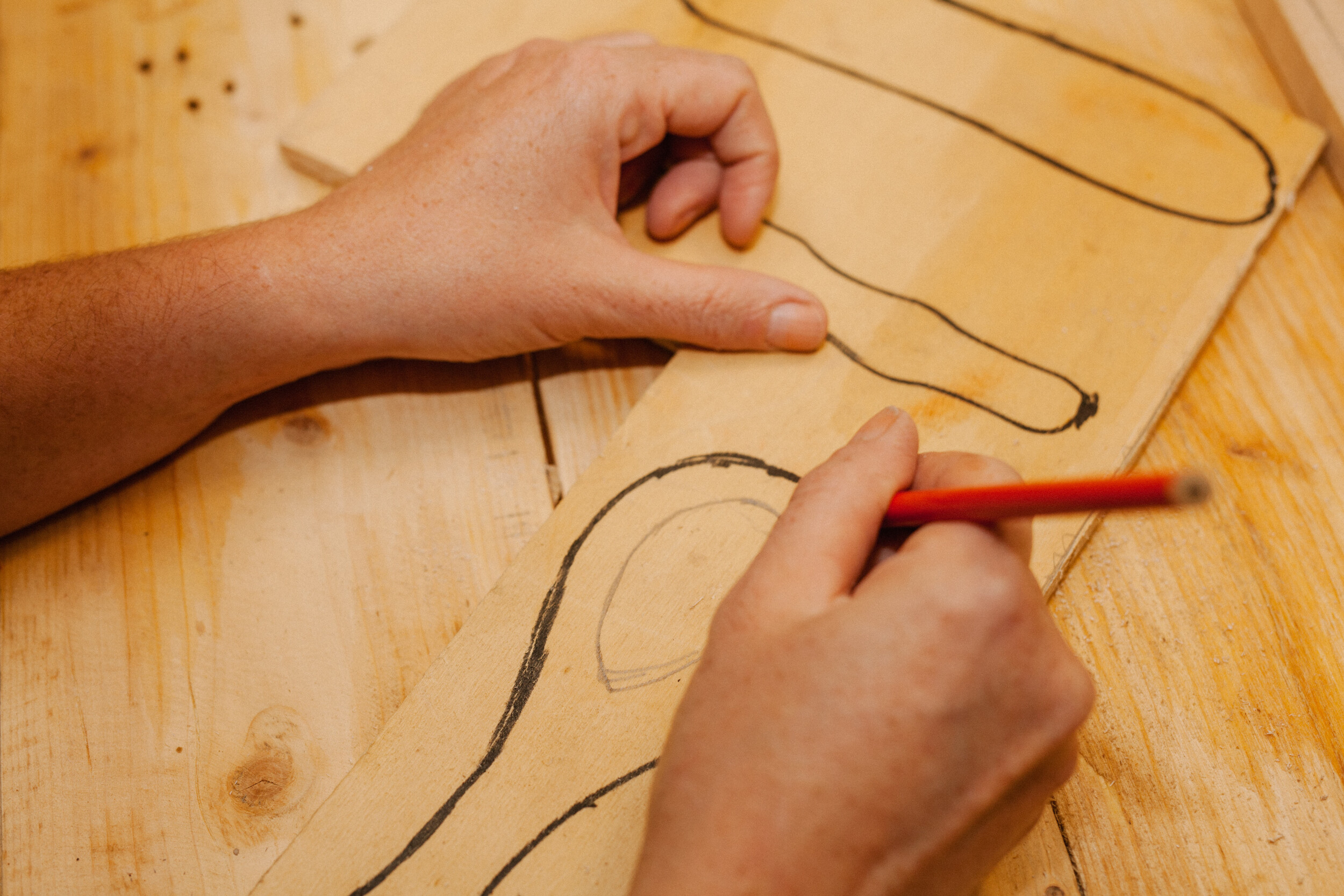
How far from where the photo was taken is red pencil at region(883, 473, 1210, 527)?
1.22 feet

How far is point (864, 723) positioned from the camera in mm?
446

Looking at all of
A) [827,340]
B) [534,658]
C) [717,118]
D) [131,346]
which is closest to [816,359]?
[827,340]

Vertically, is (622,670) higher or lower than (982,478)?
lower

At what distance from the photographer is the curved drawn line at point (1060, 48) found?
82 centimetres

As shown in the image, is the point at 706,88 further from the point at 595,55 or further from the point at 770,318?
the point at 770,318

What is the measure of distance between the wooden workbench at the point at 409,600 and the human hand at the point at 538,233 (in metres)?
0.10

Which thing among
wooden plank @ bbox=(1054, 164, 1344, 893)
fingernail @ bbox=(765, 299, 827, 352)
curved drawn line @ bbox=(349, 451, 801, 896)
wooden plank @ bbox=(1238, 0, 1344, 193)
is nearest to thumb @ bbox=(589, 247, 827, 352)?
fingernail @ bbox=(765, 299, 827, 352)

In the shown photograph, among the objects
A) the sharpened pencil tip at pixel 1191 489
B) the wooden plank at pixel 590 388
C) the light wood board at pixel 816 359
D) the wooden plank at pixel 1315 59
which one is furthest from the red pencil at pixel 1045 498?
the wooden plank at pixel 1315 59

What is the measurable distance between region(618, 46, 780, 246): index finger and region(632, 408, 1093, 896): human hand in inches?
16.0

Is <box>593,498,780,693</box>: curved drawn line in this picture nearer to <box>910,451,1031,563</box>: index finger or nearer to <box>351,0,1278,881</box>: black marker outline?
<box>351,0,1278,881</box>: black marker outline

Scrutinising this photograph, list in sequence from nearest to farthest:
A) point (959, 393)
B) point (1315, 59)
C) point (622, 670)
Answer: point (622, 670)
point (959, 393)
point (1315, 59)

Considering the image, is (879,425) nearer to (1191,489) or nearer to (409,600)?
(1191,489)

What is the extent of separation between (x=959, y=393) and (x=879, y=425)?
0.18 metres

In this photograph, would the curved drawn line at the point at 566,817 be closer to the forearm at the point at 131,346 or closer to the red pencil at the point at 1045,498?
the red pencil at the point at 1045,498
